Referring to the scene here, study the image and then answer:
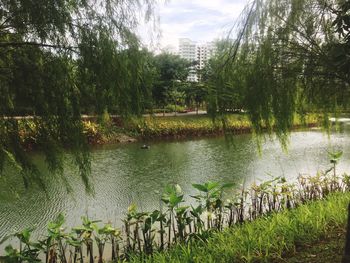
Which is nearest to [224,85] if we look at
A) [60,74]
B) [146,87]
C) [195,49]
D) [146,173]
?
[146,87]

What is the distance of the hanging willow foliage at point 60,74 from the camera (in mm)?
2035

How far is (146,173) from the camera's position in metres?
8.94

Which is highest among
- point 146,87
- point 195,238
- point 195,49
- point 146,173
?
point 195,49

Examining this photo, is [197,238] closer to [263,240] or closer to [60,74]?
[263,240]

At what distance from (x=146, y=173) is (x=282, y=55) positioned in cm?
655

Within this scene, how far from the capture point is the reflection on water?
5.77 m

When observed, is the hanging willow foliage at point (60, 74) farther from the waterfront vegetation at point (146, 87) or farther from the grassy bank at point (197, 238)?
the grassy bank at point (197, 238)

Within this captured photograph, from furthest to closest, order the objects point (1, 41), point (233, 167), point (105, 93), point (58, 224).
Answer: point (233, 167)
point (58, 224)
point (105, 93)
point (1, 41)

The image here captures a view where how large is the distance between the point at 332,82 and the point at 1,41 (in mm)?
2230

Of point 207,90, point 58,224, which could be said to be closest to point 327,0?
point 207,90

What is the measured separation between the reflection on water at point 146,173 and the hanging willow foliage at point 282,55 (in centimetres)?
42

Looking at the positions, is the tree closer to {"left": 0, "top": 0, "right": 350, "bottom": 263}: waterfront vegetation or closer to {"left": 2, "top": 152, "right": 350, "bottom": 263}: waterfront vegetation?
{"left": 0, "top": 0, "right": 350, "bottom": 263}: waterfront vegetation

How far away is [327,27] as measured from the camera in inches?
109

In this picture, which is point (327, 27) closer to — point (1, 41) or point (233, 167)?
point (1, 41)
